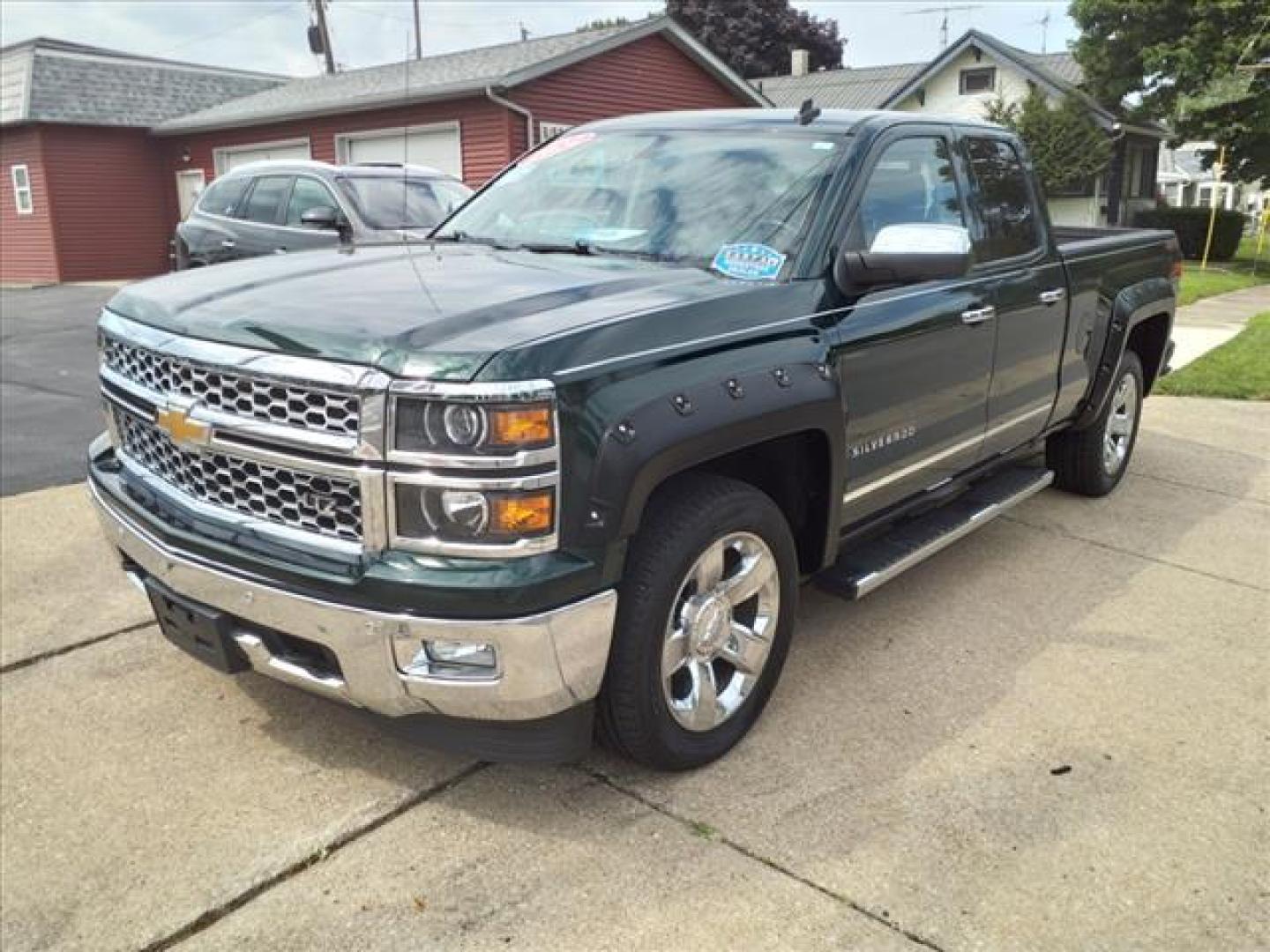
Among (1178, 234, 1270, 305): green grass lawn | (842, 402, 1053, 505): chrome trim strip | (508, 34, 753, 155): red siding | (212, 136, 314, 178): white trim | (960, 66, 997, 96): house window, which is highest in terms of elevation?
(960, 66, 997, 96): house window

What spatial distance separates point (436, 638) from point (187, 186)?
81.6ft

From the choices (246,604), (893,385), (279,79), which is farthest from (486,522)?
(279,79)

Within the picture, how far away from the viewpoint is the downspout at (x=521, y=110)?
17.2 m

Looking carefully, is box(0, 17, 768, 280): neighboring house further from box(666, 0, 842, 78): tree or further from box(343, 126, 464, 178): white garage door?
box(666, 0, 842, 78): tree

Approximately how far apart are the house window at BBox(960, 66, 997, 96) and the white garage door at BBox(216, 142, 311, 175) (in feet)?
59.6

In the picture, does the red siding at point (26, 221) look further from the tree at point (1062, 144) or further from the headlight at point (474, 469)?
the headlight at point (474, 469)

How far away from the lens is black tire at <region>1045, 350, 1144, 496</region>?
5773 millimetres

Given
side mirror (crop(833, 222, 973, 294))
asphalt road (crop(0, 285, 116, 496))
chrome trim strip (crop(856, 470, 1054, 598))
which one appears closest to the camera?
side mirror (crop(833, 222, 973, 294))

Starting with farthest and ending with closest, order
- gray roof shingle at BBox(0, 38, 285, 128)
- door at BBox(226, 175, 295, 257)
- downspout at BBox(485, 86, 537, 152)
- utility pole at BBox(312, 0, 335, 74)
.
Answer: utility pole at BBox(312, 0, 335, 74) < gray roof shingle at BBox(0, 38, 285, 128) < downspout at BBox(485, 86, 537, 152) < door at BBox(226, 175, 295, 257)

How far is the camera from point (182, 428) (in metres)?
2.87

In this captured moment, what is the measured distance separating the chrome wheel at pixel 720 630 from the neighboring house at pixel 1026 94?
2490 centimetres

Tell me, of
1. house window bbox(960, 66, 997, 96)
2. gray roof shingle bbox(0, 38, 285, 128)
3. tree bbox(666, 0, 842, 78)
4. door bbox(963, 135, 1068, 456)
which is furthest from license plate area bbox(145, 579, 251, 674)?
tree bbox(666, 0, 842, 78)

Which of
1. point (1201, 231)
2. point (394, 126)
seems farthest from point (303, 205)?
point (1201, 231)

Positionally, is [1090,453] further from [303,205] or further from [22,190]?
[22,190]
